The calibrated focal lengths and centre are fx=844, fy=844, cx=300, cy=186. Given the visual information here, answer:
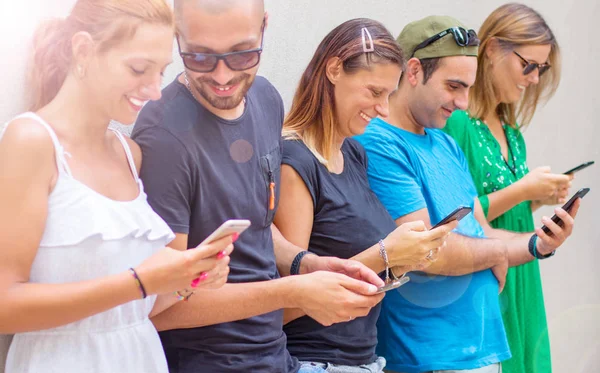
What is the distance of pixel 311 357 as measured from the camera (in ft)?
8.30

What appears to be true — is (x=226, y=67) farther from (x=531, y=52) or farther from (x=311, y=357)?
(x=531, y=52)

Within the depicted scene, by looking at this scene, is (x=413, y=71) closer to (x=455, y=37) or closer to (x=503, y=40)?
(x=455, y=37)

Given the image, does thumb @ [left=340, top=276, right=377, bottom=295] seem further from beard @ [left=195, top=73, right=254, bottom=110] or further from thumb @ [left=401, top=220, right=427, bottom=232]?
beard @ [left=195, top=73, right=254, bottom=110]

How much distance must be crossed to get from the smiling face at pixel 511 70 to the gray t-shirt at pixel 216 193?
1638 millimetres

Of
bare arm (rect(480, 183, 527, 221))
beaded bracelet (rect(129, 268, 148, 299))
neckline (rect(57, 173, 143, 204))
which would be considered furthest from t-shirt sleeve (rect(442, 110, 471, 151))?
beaded bracelet (rect(129, 268, 148, 299))

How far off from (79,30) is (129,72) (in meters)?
0.14

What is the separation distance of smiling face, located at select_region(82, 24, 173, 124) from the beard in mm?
194

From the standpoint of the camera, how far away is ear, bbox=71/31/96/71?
183cm

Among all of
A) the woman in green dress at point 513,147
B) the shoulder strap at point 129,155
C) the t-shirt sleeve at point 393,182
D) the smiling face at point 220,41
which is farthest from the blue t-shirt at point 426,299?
the shoulder strap at point 129,155

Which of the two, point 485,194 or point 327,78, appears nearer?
point 327,78

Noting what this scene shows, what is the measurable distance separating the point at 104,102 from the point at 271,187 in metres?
0.60

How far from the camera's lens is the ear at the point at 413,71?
3.21 m

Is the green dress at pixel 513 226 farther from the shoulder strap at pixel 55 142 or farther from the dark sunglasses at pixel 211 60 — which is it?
the shoulder strap at pixel 55 142

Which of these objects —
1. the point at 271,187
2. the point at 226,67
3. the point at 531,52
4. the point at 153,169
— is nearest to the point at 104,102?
the point at 153,169
